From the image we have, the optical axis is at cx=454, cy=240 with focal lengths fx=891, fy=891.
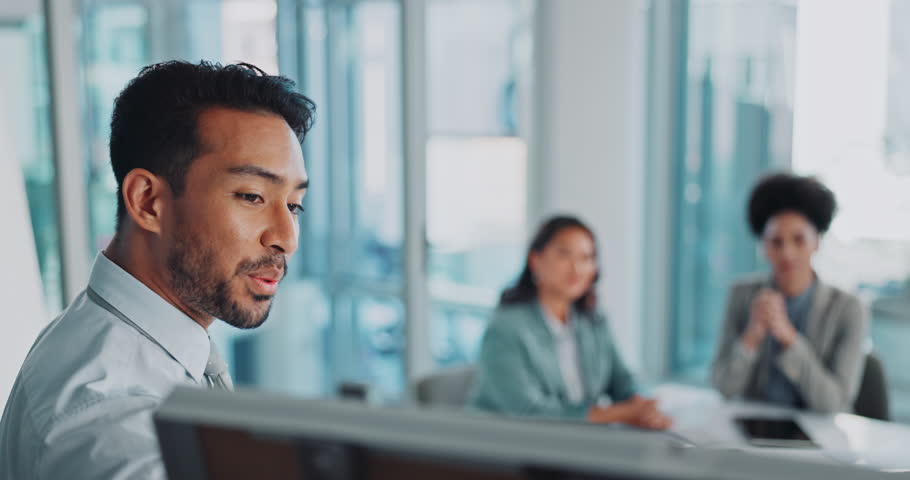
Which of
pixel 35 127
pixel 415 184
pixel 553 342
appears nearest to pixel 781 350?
pixel 553 342

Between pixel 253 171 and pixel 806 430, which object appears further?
pixel 806 430

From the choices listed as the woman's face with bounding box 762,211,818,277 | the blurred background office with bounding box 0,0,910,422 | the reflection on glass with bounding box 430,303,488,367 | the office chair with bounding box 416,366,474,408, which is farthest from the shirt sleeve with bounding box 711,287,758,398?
the reflection on glass with bounding box 430,303,488,367

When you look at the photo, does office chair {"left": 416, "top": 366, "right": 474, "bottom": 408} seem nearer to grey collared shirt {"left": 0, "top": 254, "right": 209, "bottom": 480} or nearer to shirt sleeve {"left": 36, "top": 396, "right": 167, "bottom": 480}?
grey collared shirt {"left": 0, "top": 254, "right": 209, "bottom": 480}

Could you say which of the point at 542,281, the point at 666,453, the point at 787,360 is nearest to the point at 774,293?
the point at 787,360

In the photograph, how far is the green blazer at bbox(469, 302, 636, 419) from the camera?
9.47ft

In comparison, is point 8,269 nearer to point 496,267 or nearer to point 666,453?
point 666,453

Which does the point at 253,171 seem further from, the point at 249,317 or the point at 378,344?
the point at 378,344

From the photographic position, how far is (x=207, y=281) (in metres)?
1.06

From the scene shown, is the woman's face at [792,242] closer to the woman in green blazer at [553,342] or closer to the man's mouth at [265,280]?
the woman in green blazer at [553,342]

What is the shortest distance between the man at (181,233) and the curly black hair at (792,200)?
2318 millimetres

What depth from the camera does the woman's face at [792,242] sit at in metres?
3.00

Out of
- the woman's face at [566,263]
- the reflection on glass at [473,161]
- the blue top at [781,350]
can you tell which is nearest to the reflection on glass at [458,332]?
the reflection on glass at [473,161]

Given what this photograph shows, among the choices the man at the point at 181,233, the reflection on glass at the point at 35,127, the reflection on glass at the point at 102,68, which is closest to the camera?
the man at the point at 181,233

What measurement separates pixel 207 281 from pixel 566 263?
83.5 inches
